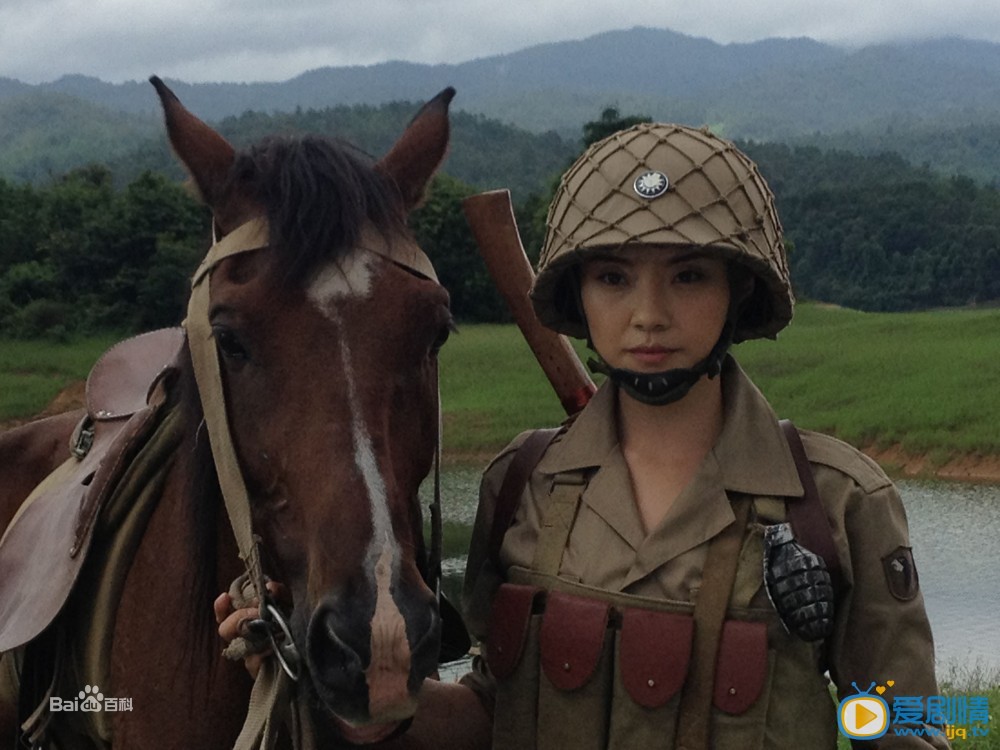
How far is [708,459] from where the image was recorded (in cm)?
216

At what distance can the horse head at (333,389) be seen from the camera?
1.87 metres

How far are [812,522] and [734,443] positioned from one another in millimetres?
215

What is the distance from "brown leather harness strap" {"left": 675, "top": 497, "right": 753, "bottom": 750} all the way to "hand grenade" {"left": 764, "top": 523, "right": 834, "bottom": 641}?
0.28 ft

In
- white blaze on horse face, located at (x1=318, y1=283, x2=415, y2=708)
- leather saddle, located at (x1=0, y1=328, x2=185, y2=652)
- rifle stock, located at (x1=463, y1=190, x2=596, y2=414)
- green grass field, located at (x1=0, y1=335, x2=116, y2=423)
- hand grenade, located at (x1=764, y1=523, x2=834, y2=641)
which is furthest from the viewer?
green grass field, located at (x1=0, y1=335, x2=116, y2=423)

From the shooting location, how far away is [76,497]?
2.91m

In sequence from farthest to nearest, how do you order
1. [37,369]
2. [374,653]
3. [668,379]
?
[37,369]
[668,379]
[374,653]

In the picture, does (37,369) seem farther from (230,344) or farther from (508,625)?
(508,625)

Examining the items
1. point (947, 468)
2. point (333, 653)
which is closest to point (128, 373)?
point (333, 653)

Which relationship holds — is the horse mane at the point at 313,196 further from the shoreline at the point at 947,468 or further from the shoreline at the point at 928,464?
the shoreline at the point at 947,468

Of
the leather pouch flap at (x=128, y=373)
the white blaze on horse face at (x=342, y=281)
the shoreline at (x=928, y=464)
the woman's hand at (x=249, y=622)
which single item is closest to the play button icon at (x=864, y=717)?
the woman's hand at (x=249, y=622)

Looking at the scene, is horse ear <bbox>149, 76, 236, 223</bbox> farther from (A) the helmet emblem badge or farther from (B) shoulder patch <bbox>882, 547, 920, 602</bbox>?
(B) shoulder patch <bbox>882, 547, 920, 602</bbox>

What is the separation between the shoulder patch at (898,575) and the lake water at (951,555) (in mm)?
6005

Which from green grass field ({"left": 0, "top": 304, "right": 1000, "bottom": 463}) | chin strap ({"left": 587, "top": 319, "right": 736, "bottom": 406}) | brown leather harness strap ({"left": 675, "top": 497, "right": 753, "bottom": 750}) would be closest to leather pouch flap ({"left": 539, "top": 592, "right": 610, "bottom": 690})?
brown leather harness strap ({"left": 675, "top": 497, "right": 753, "bottom": 750})

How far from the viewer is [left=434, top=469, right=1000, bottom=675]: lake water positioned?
30.1ft
